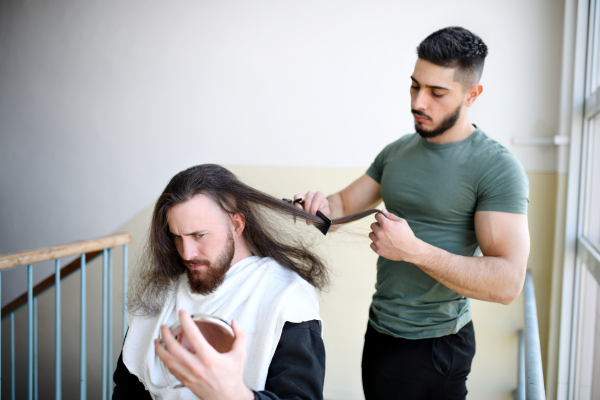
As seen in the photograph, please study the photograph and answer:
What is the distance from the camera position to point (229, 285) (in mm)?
1292

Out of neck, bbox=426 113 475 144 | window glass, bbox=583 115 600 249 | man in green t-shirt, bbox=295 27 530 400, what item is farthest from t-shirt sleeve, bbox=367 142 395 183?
window glass, bbox=583 115 600 249

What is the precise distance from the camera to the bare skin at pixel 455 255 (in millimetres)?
1204

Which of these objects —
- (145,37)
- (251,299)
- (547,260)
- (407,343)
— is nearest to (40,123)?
(145,37)

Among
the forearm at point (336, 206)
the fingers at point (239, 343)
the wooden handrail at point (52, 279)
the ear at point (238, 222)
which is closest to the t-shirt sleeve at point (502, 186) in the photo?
the forearm at point (336, 206)

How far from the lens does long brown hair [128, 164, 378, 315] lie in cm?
129

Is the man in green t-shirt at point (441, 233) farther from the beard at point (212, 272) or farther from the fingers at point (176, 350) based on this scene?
the fingers at point (176, 350)

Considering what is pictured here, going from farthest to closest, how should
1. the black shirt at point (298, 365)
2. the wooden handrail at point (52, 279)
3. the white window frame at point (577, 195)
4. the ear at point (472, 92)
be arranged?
the wooden handrail at point (52, 279) → the white window frame at point (577, 195) → the ear at point (472, 92) → the black shirt at point (298, 365)

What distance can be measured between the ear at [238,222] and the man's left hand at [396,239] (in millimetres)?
422

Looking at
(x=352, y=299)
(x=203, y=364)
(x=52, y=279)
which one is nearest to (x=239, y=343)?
(x=203, y=364)

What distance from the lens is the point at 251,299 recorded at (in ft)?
4.02

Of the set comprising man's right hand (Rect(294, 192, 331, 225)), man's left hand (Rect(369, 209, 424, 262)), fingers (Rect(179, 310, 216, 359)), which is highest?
man's right hand (Rect(294, 192, 331, 225))

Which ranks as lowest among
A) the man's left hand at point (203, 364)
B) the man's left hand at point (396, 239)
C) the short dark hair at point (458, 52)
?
the man's left hand at point (203, 364)

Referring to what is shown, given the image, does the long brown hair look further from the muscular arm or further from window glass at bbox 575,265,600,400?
window glass at bbox 575,265,600,400

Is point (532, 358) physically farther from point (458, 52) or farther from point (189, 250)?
point (189, 250)
